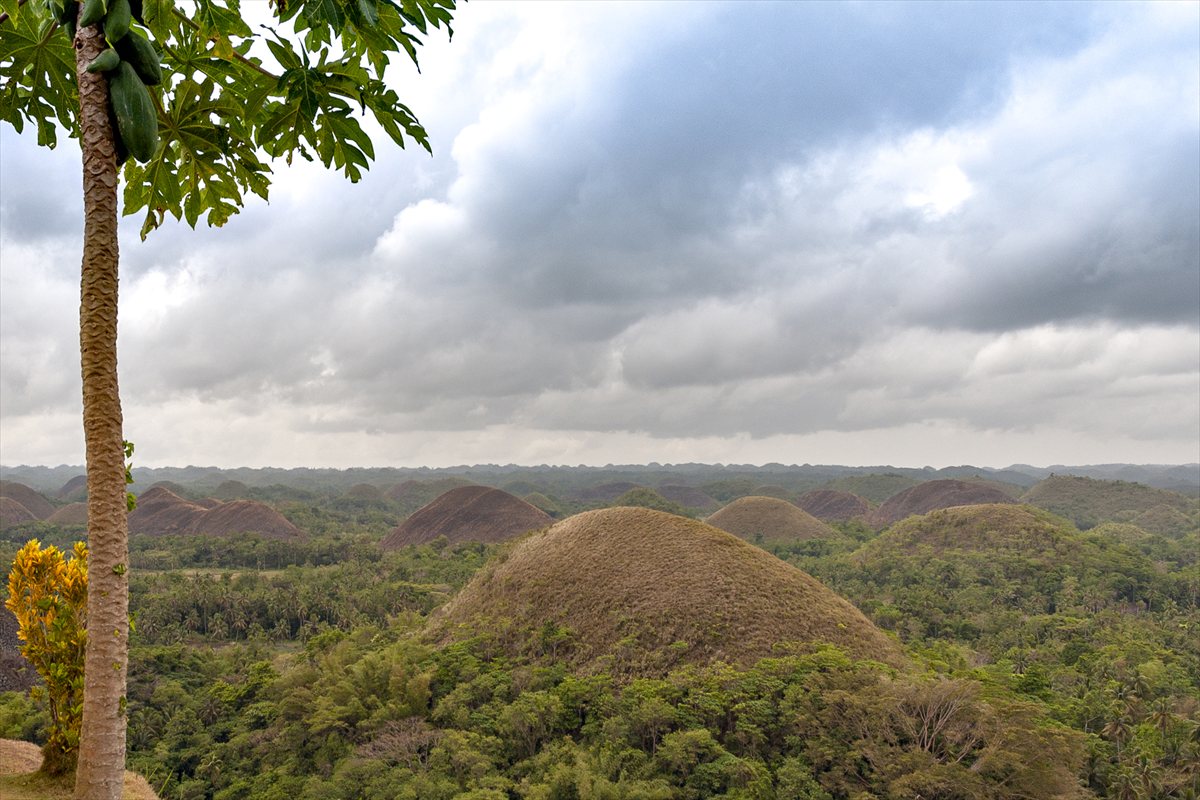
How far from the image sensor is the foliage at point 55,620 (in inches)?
293

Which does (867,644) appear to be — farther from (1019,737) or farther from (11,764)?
(11,764)

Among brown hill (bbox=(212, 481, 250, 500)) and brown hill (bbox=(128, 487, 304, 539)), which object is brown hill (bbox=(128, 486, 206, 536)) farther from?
brown hill (bbox=(212, 481, 250, 500))

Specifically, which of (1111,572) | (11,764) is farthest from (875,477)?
(11,764)

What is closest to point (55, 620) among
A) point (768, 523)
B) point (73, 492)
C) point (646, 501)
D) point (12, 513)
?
point (768, 523)

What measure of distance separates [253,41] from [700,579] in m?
28.4

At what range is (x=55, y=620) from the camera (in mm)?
7430

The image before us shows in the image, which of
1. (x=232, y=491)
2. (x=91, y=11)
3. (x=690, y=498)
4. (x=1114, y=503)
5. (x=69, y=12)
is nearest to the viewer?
(x=91, y=11)

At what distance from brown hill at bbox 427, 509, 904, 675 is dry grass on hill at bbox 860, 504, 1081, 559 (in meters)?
41.3

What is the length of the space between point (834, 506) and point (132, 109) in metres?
137

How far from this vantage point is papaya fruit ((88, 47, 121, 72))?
381 centimetres

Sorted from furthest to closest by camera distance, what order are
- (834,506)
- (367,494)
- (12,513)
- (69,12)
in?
(367,494) → (834,506) → (12,513) → (69,12)

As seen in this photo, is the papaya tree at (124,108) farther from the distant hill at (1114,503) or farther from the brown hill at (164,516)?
the distant hill at (1114,503)

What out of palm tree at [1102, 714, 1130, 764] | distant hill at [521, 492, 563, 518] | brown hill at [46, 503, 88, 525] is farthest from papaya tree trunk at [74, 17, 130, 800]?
brown hill at [46, 503, 88, 525]

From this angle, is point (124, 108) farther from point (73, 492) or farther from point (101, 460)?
point (73, 492)
